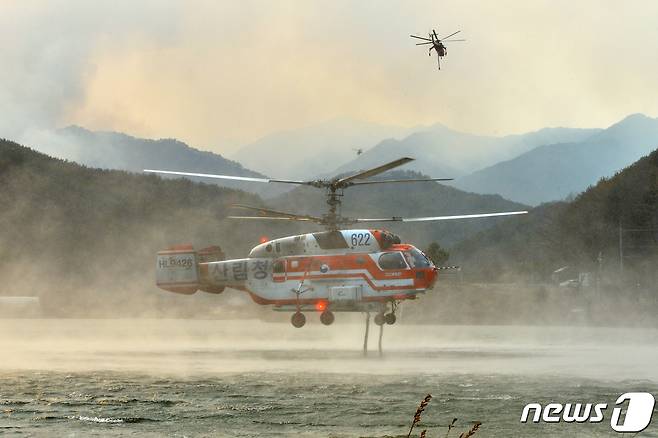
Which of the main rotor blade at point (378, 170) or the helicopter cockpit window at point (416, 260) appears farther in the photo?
the helicopter cockpit window at point (416, 260)

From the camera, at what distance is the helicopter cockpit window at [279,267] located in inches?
2080

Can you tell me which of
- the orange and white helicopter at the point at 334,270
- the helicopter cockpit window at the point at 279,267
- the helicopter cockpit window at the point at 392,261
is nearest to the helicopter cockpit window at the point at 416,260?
the orange and white helicopter at the point at 334,270

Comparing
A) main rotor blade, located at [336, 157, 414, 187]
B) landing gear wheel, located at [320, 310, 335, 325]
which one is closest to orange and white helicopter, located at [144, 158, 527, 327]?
landing gear wheel, located at [320, 310, 335, 325]

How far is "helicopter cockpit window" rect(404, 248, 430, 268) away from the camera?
5109cm

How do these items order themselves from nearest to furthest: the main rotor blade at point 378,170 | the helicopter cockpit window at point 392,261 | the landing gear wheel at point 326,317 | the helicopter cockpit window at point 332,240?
the main rotor blade at point 378,170 → the landing gear wheel at point 326,317 → the helicopter cockpit window at point 392,261 → the helicopter cockpit window at point 332,240

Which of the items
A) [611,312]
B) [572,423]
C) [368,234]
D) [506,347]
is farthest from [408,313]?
[572,423]

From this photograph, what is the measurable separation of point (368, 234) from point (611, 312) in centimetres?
7788

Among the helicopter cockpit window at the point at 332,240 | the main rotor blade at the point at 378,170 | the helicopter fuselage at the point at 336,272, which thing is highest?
the main rotor blade at the point at 378,170

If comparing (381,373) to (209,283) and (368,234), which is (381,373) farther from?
(209,283)

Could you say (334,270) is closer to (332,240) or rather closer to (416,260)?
(332,240)

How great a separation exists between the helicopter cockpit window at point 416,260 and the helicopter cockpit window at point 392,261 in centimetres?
33

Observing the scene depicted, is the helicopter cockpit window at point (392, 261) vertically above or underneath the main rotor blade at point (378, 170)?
underneath

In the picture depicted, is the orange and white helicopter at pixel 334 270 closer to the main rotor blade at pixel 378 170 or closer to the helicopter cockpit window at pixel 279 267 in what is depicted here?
the helicopter cockpit window at pixel 279 267

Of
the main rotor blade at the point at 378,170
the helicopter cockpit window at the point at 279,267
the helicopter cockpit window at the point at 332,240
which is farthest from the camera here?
the helicopter cockpit window at the point at 279,267
